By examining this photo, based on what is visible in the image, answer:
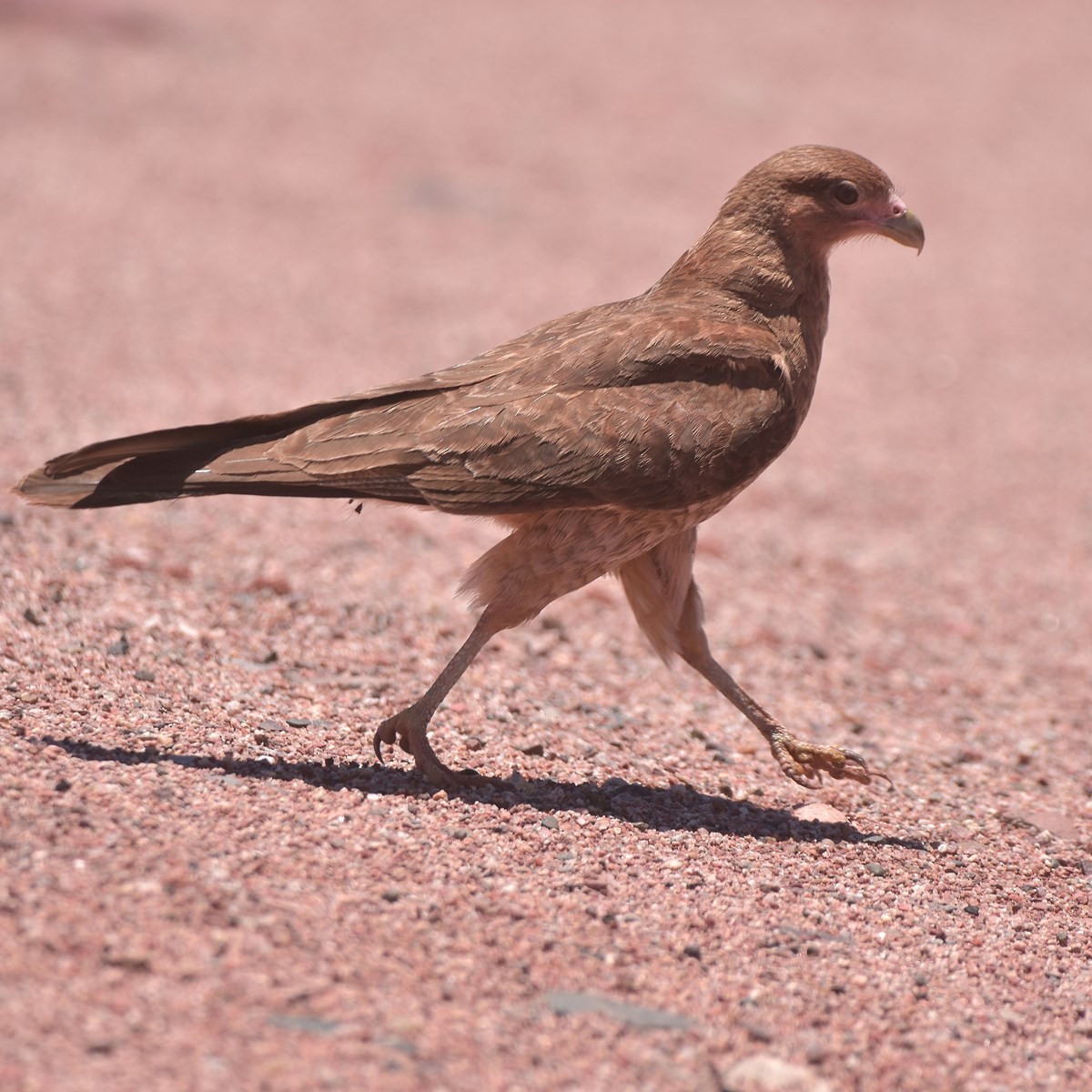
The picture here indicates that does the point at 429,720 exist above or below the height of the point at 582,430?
below

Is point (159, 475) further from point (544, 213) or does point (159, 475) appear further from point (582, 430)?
point (544, 213)

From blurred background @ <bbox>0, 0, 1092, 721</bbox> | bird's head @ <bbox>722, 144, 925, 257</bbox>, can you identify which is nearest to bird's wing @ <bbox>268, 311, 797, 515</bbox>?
bird's head @ <bbox>722, 144, 925, 257</bbox>

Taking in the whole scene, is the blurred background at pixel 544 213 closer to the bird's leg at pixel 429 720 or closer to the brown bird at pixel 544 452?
the brown bird at pixel 544 452

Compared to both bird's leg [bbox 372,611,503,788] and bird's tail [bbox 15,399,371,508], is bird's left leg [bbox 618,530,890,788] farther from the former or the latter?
bird's tail [bbox 15,399,371,508]

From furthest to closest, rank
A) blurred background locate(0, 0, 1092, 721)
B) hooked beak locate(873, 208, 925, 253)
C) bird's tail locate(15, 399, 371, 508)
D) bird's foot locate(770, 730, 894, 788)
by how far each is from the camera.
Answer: blurred background locate(0, 0, 1092, 721) < hooked beak locate(873, 208, 925, 253) < bird's foot locate(770, 730, 894, 788) < bird's tail locate(15, 399, 371, 508)

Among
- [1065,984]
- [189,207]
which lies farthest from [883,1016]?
[189,207]

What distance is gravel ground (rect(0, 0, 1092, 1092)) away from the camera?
11.2 ft

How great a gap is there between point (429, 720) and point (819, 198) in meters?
2.54

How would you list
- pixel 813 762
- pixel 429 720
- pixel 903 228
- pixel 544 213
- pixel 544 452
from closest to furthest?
1. pixel 544 452
2. pixel 429 720
3. pixel 813 762
4. pixel 903 228
5. pixel 544 213

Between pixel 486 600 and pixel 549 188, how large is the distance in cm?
1236

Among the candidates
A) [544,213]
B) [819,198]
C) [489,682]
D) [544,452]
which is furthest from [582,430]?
[544,213]

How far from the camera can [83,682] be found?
5.09 meters

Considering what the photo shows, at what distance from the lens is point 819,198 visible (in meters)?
5.52

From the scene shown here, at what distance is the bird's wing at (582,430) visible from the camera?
4.74m
